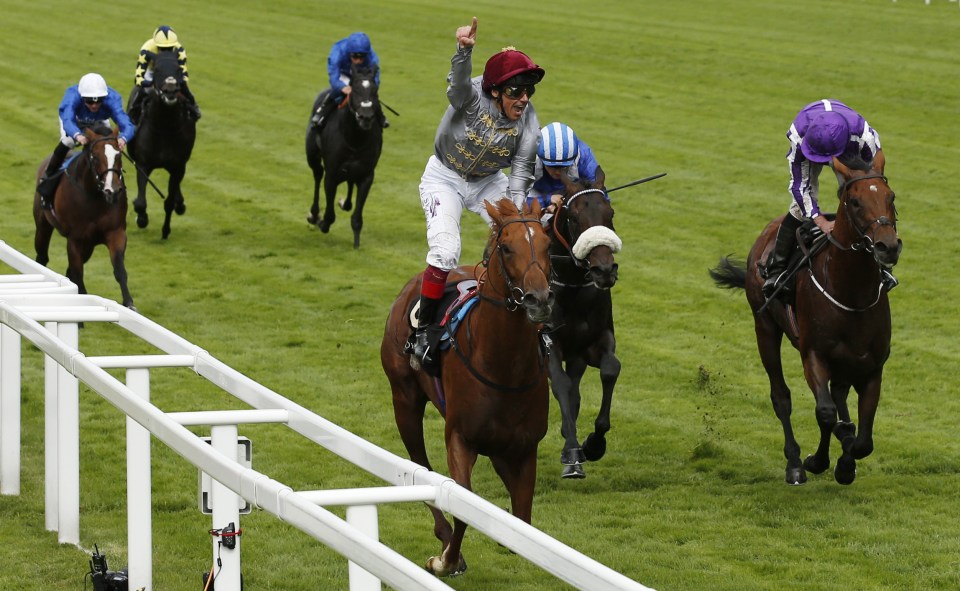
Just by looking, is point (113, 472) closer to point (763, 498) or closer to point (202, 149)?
point (763, 498)

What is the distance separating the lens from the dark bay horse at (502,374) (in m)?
5.63

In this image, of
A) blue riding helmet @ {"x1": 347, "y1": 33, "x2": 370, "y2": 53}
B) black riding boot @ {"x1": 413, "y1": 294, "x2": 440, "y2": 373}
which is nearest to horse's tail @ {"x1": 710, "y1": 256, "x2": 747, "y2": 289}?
black riding boot @ {"x1": 413, "y1": 294, "x2": 440, "y2": 373}

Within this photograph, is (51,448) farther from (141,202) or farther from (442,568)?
(141,202)

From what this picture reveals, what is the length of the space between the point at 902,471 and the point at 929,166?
11.1 m

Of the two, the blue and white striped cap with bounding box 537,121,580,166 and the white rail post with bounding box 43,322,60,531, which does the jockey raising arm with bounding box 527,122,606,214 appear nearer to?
the blue and white striped cap with bounding box 537,121,580,166

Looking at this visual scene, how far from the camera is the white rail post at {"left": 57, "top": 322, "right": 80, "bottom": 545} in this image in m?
6.10

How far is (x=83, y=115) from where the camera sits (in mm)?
12547

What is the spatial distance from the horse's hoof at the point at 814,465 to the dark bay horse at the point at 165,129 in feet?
28.6

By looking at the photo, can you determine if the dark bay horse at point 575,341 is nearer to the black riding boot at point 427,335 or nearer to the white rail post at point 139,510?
the black riding boot at point 427,335

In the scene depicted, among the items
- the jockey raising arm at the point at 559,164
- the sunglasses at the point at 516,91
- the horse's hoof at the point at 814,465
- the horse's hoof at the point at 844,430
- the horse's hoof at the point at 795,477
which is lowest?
the horse's hoof at the point at 795,477

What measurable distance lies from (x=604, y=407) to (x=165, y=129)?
27.8 ft

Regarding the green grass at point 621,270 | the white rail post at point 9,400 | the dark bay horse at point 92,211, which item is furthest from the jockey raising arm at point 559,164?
the dark bay horse at point 92,211

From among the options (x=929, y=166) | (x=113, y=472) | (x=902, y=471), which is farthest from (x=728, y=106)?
(x=113, y=472)

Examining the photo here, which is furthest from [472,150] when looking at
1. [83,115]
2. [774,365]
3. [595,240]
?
[83,115]
